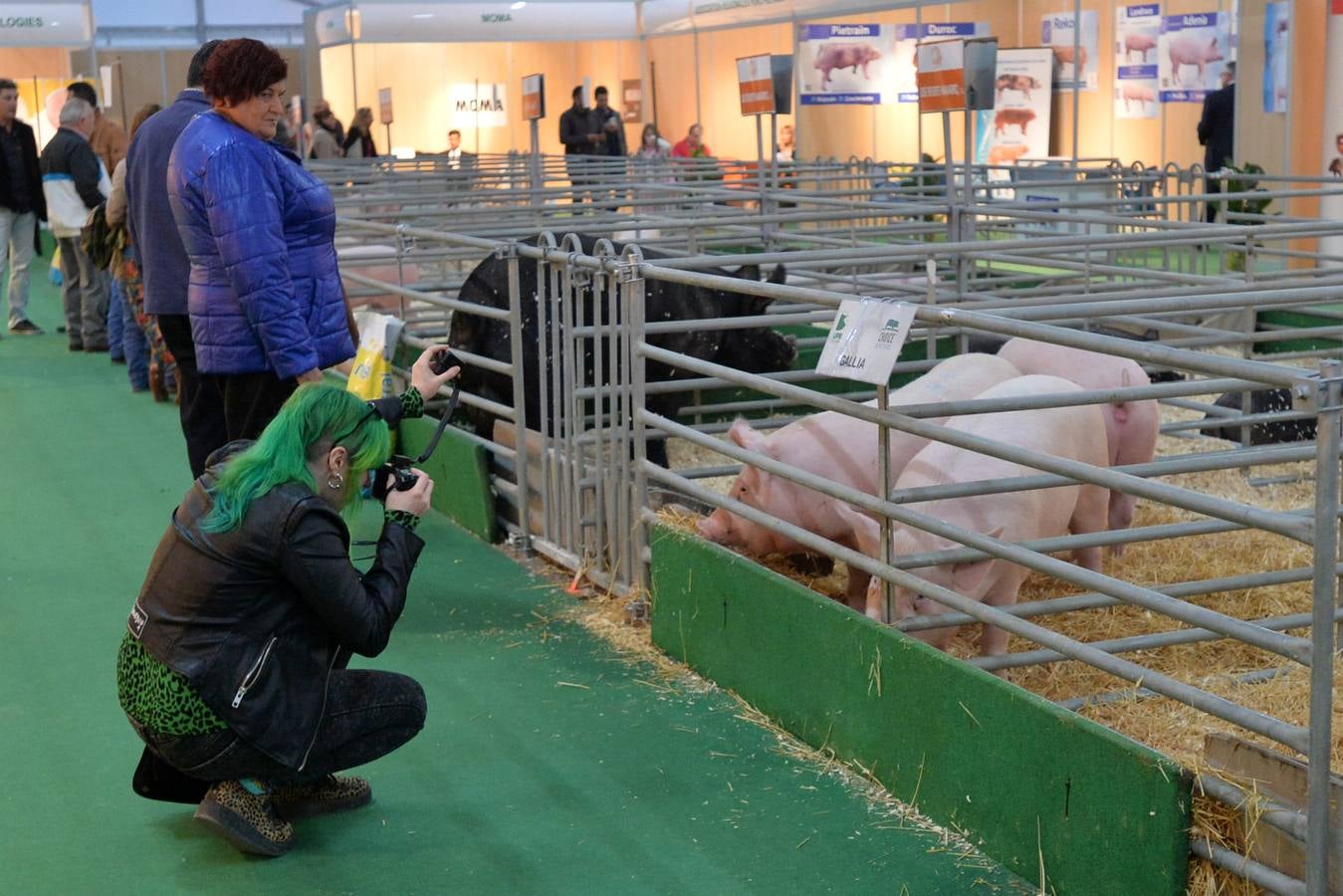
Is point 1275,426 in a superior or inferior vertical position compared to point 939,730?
superior

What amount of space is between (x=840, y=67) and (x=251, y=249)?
16.5 metres

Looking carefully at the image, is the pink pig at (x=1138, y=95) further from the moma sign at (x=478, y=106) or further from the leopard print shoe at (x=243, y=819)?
the moma sign at (x=478, y=106)

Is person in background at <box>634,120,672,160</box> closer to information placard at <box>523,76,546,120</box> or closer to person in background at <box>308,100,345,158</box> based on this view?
person in background at <box>308,100,345,158</box>

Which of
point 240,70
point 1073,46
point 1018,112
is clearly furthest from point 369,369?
point 1018,112

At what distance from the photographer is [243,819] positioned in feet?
11.4

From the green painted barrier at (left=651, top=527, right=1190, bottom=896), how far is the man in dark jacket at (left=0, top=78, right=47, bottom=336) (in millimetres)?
8543

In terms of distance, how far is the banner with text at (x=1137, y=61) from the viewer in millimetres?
14984

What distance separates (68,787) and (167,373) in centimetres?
601

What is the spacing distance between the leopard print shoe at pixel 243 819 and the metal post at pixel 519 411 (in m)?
2.56

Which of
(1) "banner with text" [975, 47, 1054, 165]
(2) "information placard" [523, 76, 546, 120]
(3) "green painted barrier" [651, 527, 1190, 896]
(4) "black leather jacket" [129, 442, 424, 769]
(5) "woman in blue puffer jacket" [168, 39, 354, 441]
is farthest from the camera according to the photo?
(1) "banner with text" [975, 47, 1054, 165]

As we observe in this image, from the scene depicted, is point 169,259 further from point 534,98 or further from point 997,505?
point 534,98

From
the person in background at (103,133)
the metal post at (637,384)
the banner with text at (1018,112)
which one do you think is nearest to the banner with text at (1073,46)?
the banner with text at (1018,112)

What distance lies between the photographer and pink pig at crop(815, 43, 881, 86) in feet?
63.3

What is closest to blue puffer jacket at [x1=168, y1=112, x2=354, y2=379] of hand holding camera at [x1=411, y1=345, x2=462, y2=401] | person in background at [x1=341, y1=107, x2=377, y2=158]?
hand holding camera at [x1=411, y1=345, x2=462, y2=401]
